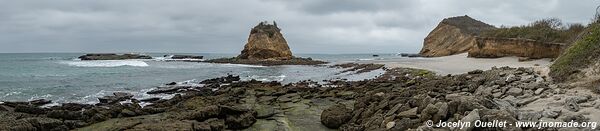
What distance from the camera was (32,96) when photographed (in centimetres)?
2355

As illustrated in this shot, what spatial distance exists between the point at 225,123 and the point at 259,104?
465cm

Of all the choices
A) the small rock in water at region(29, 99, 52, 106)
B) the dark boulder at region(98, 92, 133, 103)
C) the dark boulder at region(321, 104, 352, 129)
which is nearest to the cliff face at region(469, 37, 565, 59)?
the dark boulder at region(321, 104, 352, 129)

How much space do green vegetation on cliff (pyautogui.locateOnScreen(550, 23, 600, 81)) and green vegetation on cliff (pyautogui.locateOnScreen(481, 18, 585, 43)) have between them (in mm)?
23128

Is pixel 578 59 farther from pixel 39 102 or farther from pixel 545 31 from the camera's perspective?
pixel 545 31

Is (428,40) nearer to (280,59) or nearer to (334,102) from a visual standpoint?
(280,59)

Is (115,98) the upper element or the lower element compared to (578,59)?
lower

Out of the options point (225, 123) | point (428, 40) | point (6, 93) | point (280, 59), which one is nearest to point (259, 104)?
point (225, 123)

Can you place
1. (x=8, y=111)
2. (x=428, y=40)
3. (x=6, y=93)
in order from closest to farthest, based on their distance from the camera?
1. (x=8, y=111)
2. (x=6, y=93)
3. (x=428, y=40)

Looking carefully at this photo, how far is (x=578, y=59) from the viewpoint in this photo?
1184 cm

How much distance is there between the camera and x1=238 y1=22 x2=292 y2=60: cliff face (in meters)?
73.6

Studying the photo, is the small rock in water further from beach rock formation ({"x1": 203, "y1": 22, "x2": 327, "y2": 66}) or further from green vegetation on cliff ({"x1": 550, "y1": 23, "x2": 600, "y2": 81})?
beach rock formation ({"x1": 203, "y1": 22, "x2": 327, "y2": 66})

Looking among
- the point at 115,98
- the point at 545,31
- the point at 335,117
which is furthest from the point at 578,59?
the point at 545,31

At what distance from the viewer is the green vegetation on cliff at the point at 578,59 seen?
444 inches

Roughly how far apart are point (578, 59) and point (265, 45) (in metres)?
63.2
